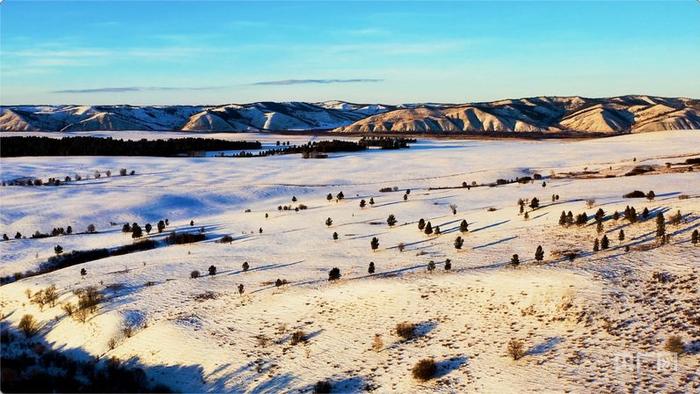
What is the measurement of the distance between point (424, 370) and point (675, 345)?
651 cm

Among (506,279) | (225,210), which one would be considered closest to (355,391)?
(506,279)

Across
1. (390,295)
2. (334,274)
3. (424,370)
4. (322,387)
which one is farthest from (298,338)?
(334,274)

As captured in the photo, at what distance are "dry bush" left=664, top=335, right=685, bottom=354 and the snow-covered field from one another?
0.55ft

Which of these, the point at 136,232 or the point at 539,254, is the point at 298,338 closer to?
the point at 539,254

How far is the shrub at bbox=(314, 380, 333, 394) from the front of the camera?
51.5 ft

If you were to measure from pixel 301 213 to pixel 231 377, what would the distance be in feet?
77.1

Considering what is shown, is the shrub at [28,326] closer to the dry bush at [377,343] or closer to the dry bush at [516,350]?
the dry bush at [377,343]

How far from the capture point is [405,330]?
18297 millimetres

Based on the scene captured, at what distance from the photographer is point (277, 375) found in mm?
16859

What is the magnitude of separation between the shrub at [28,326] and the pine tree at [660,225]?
23424 millimetres

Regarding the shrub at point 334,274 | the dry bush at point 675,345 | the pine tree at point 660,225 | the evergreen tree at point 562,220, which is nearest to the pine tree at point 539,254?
the pine tree at point 660,225

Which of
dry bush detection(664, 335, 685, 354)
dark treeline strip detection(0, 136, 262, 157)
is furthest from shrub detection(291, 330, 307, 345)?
dark treeline strip detection(0, 136, 262, 157)

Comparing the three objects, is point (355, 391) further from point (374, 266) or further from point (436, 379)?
point (374, 266)

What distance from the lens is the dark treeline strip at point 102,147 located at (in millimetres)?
86644
